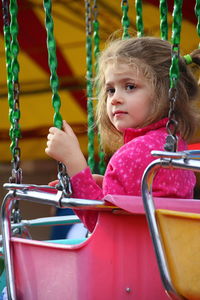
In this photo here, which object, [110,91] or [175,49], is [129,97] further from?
[175,49]

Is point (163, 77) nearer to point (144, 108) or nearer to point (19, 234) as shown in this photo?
point (144, 108)

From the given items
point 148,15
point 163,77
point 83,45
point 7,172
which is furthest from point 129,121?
point 7,172

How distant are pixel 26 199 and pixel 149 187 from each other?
12.0 inches

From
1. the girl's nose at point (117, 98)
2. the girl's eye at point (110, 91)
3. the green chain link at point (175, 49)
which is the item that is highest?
the green chain link at point (175, 49)

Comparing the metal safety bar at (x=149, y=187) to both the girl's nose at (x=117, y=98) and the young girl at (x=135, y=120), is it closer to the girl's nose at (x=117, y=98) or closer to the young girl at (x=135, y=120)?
the young girl at (x=135, y=120)

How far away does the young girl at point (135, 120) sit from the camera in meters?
1.40

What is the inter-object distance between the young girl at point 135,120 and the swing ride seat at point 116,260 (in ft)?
0.41

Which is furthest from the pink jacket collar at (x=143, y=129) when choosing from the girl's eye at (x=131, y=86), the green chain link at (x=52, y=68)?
the green chain link at (x=52, y=68)

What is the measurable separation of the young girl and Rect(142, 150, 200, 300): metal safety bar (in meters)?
0.25

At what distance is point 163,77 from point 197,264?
64cm

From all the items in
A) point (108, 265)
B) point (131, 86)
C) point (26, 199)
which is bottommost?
point (108, 265)

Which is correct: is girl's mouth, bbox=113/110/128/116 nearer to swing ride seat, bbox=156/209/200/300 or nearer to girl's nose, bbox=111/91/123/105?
girl's nose, bbox=111/91/123/105

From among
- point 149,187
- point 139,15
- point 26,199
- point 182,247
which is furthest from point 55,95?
point 139,15

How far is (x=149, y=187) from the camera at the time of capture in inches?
44.2
